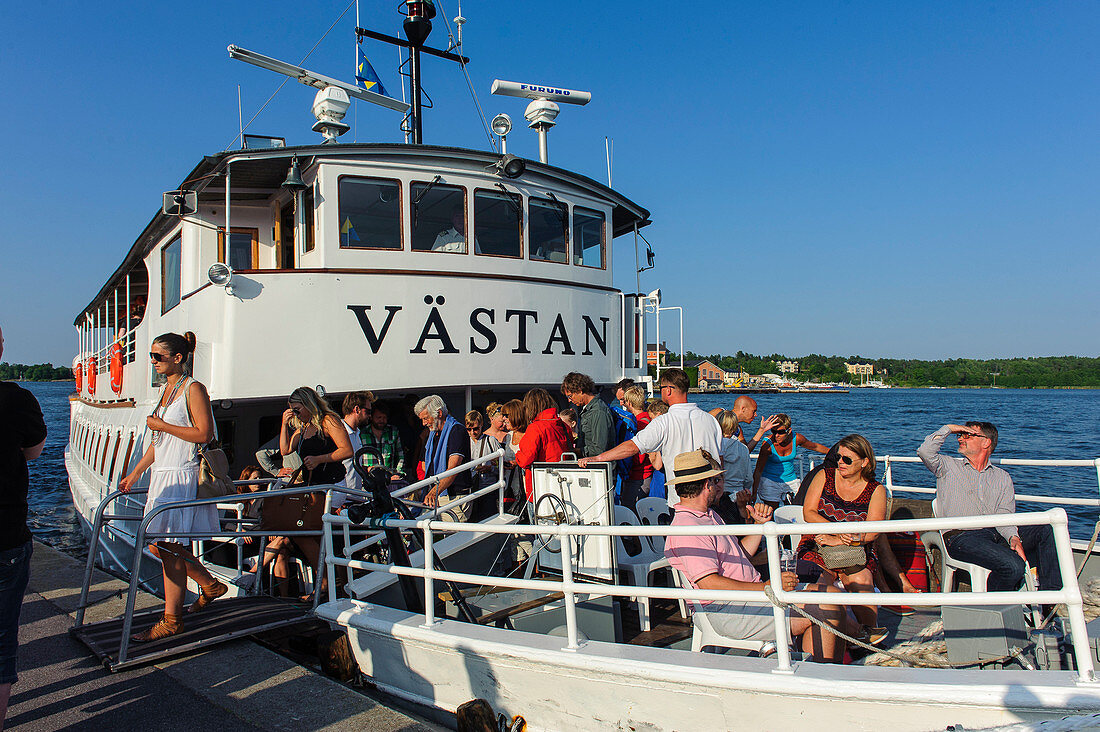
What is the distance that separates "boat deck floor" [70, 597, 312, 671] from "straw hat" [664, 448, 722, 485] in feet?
8.92

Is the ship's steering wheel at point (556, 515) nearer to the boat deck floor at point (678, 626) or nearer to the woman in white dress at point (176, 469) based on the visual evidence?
the boat deck floor at point (678, 626)

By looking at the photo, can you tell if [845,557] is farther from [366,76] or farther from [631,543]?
[366,76]

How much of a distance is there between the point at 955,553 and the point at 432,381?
526 centimetres

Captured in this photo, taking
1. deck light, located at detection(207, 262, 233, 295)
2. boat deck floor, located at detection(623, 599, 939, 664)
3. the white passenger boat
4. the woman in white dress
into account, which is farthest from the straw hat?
deck light, located at detection(207, 262, 233, 295)

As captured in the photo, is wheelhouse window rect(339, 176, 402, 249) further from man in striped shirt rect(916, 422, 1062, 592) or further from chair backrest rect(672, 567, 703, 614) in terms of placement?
man in striped shirt rect(916, 422, 1062, 592)

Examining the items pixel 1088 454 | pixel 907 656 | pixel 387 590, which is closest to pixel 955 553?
pixel 907 656

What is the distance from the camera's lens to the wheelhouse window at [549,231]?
8.87 meters

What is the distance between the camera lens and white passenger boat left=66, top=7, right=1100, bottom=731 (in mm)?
2938

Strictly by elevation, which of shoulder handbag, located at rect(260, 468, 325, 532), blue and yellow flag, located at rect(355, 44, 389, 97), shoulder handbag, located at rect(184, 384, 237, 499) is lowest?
shoulder handbag, located at rect(260, 468, 325, 532)

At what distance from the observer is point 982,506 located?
4820 mm

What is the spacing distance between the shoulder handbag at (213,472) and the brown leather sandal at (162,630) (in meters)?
0.79

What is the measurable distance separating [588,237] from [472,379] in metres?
2.90

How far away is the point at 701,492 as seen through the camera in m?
3.89

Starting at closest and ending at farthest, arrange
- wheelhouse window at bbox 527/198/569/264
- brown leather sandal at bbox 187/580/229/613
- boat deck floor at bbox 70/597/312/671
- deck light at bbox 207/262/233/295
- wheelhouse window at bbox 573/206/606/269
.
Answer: boat deck floor at bbox 70/597/312/671 → brown leather sandal at bbox 187/580/229/613 → deck light at bbox 207/262/233/295 → wheelhouse window at bbox 527/198/569/264 → wheelhouse window at bbox 573/206/606/269
